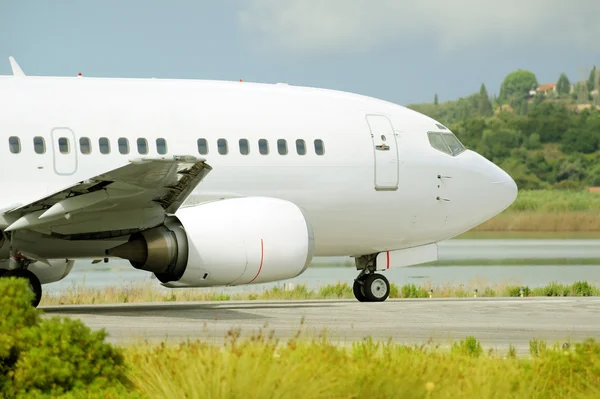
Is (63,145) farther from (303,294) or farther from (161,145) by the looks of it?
(303,294)

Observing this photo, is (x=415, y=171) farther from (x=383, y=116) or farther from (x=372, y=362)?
(x=372, y=362)

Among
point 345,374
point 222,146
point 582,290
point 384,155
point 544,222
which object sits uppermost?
point 222,146

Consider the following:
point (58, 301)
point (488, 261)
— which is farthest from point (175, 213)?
point (488, 261)

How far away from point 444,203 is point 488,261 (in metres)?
24.8

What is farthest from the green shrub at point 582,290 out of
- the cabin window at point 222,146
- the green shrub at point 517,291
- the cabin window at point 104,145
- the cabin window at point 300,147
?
the cabin window at point 104,145

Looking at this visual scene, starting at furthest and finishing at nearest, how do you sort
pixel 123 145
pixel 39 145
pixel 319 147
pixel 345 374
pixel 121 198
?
pixel 319 147 < pixel 123 145 < pixel 39 145 < pixel 121 198 < pixel 345 374

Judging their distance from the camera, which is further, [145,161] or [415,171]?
[415,171]

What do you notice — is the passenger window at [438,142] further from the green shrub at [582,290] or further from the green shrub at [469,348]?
the green shrub at [469,348]

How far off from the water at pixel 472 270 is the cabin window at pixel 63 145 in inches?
494

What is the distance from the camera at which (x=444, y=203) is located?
21.1 metres

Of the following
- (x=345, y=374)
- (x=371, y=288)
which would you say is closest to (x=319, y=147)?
(x=371, y=288)

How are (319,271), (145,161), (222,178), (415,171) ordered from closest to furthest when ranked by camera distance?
(145,161) → (222,178) → (415,171) → (319,271)

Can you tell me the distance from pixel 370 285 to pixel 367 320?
462cm

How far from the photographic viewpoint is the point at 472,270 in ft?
132
